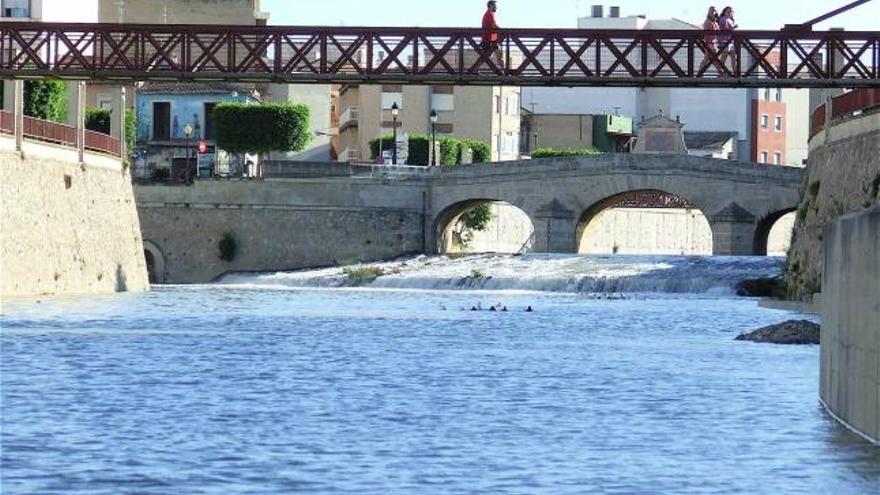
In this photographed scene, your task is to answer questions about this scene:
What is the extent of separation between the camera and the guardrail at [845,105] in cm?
5984

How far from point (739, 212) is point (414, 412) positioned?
64.6 metres

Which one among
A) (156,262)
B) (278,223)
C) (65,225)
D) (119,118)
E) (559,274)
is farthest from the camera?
(278,223)

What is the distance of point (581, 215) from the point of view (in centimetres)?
9612

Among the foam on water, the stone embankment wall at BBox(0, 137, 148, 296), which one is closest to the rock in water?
the stone embankment wall at BBox(0, 137, 148, 296)

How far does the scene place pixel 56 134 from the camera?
66.9m

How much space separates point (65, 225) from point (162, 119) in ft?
165

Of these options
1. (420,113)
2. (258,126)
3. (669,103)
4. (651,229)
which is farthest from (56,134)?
(669,103)

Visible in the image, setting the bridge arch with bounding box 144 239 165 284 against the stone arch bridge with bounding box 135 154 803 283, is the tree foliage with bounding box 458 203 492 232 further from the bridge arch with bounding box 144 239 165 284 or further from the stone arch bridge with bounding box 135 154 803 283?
the bridge arch with bounding box 144 239 165 284

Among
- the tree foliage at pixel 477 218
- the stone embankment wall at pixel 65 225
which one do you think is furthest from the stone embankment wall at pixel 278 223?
the stone embankment wall at pixel 65 225

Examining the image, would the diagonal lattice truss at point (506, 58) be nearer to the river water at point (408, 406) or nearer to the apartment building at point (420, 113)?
the river water at point (408, 406)

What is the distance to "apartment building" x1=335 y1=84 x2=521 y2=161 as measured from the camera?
135875 mm

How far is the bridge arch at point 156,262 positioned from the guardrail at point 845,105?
111 ft

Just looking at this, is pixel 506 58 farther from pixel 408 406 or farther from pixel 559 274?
pixel 559 274

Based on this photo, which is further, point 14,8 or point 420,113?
point 420,113
